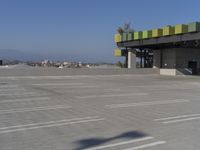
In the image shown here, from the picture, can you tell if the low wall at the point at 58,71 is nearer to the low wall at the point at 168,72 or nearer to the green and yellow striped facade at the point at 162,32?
the low wall at the point at 168,72

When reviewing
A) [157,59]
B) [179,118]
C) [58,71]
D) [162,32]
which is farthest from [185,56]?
[179,118]

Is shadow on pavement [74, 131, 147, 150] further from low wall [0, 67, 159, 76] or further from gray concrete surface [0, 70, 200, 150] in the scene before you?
low wall [0, 67, 159, 76]

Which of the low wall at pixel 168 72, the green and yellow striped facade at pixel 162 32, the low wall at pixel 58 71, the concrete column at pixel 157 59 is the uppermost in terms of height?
the green and yellow striped facade at pixel 162 32

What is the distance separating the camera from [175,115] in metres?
10.9

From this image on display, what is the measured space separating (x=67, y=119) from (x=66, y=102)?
4.43 metres

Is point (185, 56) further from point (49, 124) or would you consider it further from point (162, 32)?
point (49, 124)

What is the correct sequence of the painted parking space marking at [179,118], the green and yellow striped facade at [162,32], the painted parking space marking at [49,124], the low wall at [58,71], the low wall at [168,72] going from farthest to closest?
the low wall at [168,72], the low wall at [58,71], the green and yellow striped facade at [162,32], the painted parking space marking at [179,118], the painted parking space marking at [49,124]

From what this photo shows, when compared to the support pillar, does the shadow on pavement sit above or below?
below

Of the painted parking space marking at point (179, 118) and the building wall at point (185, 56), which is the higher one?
the building wall at point (185, 56)

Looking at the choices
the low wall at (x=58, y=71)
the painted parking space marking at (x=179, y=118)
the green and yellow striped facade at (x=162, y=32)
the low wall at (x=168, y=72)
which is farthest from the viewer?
the low wall at (x=168, y=72)

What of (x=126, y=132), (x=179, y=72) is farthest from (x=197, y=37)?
(x=126, y=132)

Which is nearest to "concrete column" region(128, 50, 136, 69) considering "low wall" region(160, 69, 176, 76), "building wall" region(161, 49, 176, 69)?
"building wall" region(161, 49, 176, 69)

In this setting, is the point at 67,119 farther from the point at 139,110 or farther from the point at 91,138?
the point at 139,110

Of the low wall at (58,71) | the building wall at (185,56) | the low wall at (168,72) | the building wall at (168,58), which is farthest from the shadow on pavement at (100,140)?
the building wall at (185,56)
